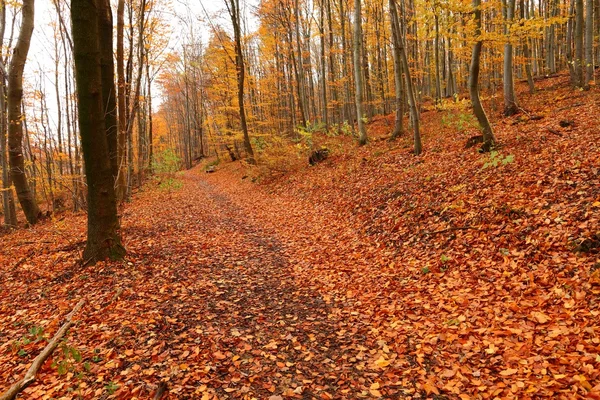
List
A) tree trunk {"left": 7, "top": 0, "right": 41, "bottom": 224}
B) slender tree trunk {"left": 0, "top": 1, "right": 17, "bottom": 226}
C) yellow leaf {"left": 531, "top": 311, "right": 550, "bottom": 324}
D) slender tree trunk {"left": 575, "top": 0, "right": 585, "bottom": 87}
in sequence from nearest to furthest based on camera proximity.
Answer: yellow leaf {"left": 531, "top": 311, "right": 550, "bottom": 324} → tree trunk {"left": 7, "top": 0, "right": 41, "bottom": 224} → slender tree trunk {"left": 0, "top": 1, "right": 17, "bottom": 226} → slender tree trunk {"left": 575, "top": 0, "right": 585, "bottom": 87}

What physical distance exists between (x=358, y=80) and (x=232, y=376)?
13.6 meters

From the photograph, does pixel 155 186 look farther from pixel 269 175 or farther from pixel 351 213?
pixel 351 213

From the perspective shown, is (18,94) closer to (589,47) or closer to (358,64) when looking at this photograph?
(358,64)

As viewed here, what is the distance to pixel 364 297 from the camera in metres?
5.48

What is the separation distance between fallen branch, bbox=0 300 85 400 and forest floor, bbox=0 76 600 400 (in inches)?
5.6

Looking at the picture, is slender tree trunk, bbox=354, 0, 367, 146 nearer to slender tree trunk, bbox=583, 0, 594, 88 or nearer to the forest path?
the forest path

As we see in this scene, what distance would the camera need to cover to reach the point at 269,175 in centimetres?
1761

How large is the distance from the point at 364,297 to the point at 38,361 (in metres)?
4.43

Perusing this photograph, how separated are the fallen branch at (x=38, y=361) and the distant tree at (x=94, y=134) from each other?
6.24 ft

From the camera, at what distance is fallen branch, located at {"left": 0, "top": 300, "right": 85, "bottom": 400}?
3.16 metres

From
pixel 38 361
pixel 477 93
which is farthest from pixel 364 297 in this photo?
pixel 477 93

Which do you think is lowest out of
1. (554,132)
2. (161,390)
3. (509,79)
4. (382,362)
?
(382,362)

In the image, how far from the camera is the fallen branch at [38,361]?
316 centimetres

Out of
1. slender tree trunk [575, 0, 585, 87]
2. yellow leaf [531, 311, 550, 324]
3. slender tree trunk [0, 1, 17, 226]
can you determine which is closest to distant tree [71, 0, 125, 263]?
yellow leaf [531, 311, 550, 324]
